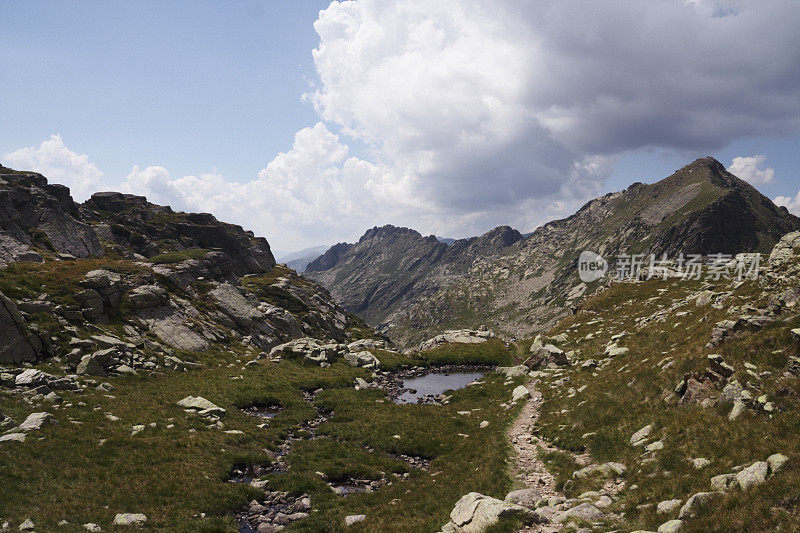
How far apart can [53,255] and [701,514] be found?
89.7 m

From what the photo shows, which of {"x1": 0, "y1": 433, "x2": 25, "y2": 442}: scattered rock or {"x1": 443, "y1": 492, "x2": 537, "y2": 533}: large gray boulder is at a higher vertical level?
{"x1": 0, "y1": 433, "x2": 25, "y2": 442}: scattered rock

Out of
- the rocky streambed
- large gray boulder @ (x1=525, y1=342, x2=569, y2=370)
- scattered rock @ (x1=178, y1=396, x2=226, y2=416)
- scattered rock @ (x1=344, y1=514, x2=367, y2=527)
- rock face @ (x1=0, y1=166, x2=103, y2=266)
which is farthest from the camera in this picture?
rock face @ (x1=0, y1=166, x2=103, y2=266)

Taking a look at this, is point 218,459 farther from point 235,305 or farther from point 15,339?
point 235,305

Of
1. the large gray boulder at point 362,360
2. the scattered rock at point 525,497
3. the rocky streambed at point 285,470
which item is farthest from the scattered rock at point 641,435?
the large gray boulder at point 362,360

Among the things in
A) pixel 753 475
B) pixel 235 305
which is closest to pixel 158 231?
pixel 235 305

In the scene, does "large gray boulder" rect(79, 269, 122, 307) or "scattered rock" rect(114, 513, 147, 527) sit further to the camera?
"large gray boulder" rect(79, 269, 122, 307)

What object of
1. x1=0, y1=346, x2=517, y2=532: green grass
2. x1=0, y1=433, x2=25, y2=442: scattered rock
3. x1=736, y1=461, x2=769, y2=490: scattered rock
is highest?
x1=736, y1=461, x2=769, y2=490: scattered rock

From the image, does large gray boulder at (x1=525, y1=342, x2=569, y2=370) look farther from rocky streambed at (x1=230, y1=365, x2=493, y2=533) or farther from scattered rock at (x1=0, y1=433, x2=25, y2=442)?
scattered rock at (x1=0, y1=433, x2=25, y2=442)

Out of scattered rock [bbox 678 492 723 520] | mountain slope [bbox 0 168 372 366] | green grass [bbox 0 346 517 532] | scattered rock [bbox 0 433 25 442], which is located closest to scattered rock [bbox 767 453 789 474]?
scattered rock [bbox 678 492 723 520]

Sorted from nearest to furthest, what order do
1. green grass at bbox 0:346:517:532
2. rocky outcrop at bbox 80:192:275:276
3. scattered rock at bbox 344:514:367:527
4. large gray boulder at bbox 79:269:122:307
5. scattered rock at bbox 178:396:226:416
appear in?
green grass at bbox 0:346:517:532
scattered rock at bbox 344:514:367:527
scattered rock at bbox 178:396:226:416
large gray boulder at bbox 79:269:122:307
rocky outcrop at bbox 80:192:275:276

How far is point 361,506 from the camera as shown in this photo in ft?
62.7

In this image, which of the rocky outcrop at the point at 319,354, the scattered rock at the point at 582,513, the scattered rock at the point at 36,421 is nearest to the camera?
the scattered rock at the point at 582,513

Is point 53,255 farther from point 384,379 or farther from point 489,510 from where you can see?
point 489,510

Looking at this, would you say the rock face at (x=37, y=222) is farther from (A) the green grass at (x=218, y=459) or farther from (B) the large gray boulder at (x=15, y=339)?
(A) the green grass at (x=218, y=459)
